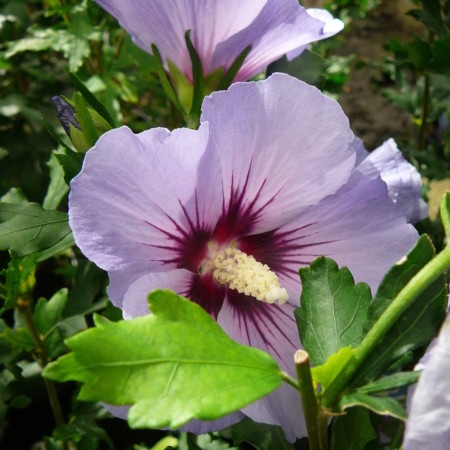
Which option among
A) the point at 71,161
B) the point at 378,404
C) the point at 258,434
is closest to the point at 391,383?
the point at 378,404

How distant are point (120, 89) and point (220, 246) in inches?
35.7

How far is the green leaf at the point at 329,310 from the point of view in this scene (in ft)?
1.55

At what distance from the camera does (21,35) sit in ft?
4.80

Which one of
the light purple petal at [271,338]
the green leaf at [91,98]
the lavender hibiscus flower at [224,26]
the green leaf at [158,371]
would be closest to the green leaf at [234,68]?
the lavender hibiscus flower at [224,26]

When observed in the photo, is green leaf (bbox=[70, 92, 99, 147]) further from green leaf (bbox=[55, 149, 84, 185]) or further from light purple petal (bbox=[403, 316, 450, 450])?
light purple petal (bbox=[403, 316, 450, 450])

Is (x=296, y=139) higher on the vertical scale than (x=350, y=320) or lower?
higher

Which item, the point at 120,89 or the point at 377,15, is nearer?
the point at 120,89

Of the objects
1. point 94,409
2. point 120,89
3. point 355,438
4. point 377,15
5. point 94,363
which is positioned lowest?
point 377,15

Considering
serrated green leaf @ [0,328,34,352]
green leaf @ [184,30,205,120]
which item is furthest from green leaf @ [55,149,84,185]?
serrated green leaf @ [0,328,34,352]

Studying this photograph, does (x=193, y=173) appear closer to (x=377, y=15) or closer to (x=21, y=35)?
(x=21, y=35)

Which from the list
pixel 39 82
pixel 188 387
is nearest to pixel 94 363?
pixel 188 387

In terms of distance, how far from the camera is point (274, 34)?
2.07 ft

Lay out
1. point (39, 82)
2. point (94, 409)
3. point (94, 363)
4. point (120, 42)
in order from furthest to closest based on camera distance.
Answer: point (39, 82) → point (120, 42) → point (94, 409) → point (94, 363)

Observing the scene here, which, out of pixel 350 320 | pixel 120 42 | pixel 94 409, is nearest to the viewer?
pixel 350 320
